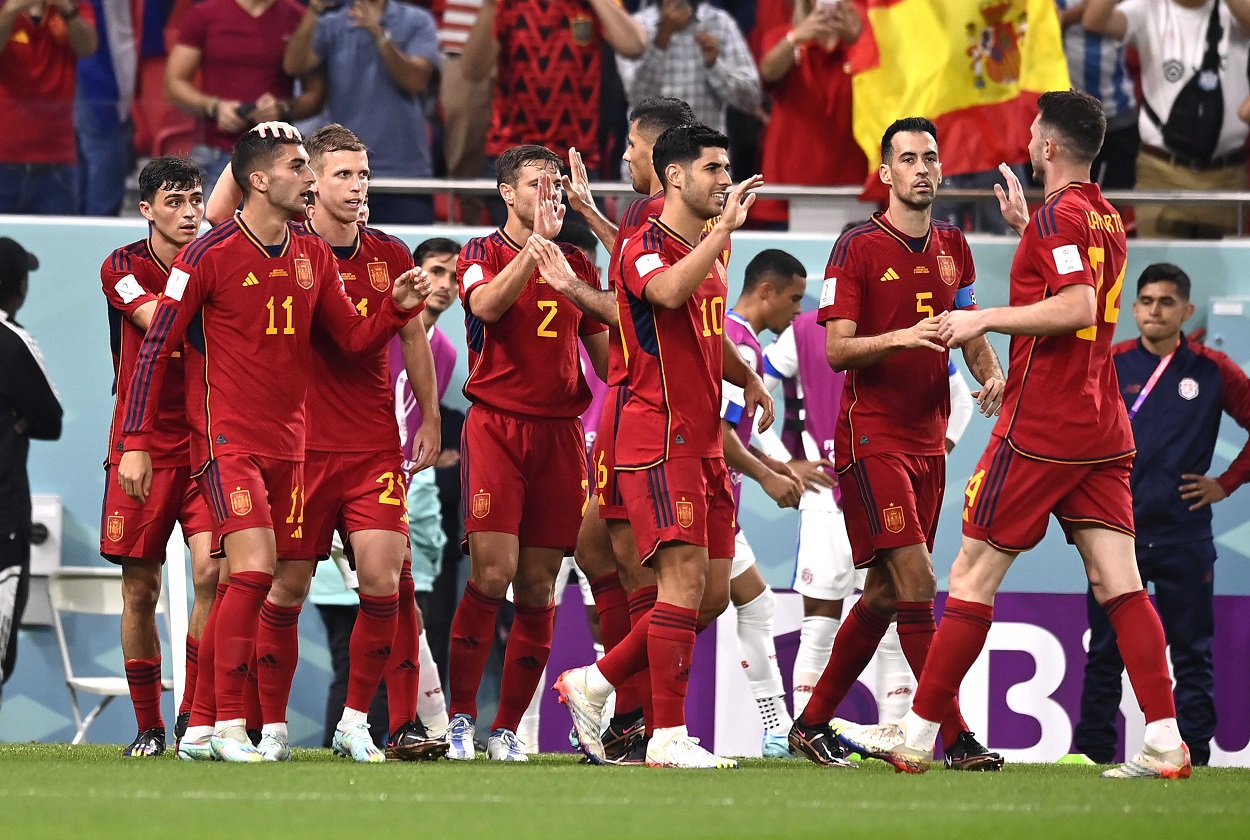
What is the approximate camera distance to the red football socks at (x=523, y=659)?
764cm

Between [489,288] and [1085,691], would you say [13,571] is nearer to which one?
[489,288]

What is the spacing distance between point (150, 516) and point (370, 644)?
3.65ft

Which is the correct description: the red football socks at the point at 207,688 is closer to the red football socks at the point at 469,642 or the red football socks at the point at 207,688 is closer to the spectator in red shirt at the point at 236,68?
the red football socks at the point at 469,642

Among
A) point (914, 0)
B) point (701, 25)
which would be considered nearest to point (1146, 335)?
point (914, 0)

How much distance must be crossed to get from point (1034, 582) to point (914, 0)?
3599mm

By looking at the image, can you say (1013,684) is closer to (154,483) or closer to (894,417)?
(894,417)

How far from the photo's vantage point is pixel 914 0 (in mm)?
10672

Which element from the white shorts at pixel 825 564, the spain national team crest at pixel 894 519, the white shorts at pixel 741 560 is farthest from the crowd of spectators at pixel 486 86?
the spain national team crest at pixel 894 519

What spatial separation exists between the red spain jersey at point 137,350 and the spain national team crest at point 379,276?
2.88 ft

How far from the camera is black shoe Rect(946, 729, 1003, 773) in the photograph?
23.3 feet

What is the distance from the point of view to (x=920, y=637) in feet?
23.5

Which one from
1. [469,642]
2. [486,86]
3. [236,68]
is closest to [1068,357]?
[469,642]

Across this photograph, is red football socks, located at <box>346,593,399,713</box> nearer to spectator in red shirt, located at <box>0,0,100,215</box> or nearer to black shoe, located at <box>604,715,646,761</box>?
black shoe, located at <box>604,715,646,761</box>

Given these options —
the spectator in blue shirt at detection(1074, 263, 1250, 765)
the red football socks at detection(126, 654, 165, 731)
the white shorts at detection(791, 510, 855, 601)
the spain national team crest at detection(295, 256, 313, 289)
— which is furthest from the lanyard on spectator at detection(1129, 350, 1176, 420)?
the red football socks at detection(126, 654, 165, 731)
